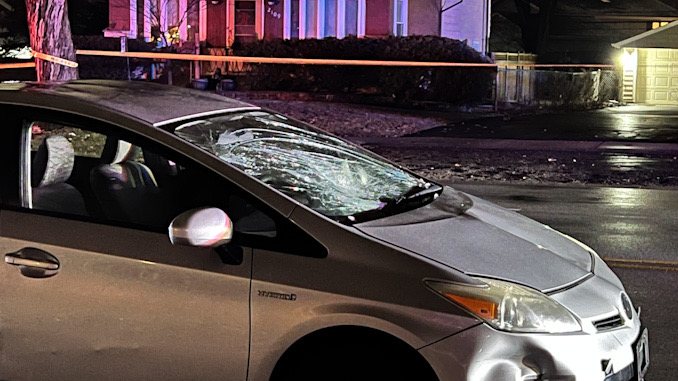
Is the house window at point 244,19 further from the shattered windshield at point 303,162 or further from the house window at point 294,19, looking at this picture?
the shattered windshield at point 303,162

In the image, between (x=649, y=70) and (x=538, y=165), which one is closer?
(x=538, y=165)

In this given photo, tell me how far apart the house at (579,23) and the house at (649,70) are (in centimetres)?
465

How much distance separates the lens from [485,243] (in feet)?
14.3

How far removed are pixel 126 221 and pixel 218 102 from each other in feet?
3.45

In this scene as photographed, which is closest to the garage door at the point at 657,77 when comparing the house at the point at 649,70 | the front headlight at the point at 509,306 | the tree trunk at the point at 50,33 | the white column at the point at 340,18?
the house at the point at 649,70

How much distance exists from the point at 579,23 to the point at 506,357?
44312mm

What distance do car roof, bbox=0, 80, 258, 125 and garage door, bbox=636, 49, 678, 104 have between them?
34520 millimetres

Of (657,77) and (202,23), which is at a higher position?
(202,23)

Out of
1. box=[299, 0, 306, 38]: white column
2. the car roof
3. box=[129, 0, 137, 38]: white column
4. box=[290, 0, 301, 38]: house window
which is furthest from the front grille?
box=[129, 0, 137, 38]: white column

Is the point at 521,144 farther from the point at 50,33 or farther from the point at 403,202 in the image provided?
the point at 403,202

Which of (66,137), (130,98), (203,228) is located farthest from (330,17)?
(203,228)

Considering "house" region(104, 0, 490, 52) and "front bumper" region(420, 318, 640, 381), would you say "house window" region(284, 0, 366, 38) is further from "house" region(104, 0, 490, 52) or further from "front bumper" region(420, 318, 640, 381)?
"front bumper" region(420, 318, 640, 381)

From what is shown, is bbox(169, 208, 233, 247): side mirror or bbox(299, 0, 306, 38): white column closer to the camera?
bbox(169, 208, 233, 247): side mirror

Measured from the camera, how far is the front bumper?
12.3 ft
